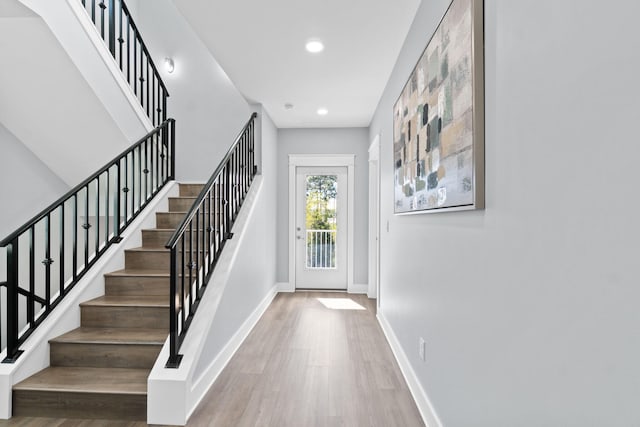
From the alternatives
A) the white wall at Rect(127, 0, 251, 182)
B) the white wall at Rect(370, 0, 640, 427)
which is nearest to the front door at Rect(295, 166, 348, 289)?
the white wall at Rect(127, 0, 251, 182)

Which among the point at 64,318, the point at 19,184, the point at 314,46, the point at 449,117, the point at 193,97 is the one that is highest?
the point at 193,97

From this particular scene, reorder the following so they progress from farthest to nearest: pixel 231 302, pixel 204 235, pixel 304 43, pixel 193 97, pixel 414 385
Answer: pixel 193 97
pixel 231 302
pixel 304 43
pixel 204 235
pixel 414 385

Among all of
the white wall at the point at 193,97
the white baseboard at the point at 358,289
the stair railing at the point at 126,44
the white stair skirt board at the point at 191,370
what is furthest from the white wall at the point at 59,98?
the white baseboard at the point at 358,289

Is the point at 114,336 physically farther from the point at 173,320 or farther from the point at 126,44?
the point at 126,44

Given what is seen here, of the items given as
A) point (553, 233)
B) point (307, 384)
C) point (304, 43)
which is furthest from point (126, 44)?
point (553, 233)

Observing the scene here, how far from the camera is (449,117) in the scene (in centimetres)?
161

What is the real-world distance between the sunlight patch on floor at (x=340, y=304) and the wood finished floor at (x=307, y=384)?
74 centimetres

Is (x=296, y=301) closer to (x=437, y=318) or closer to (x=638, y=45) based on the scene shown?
(x=437, y=318)

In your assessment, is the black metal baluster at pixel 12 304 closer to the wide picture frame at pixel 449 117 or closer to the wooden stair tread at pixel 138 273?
the wooden stair tread at pixel 138 273

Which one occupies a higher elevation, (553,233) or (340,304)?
(553,233)

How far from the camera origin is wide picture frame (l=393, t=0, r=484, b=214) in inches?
52.4

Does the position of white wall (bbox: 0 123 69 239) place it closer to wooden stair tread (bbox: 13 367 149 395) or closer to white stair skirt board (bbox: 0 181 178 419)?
white stair skirt board (bbox: 0 181 178 419)

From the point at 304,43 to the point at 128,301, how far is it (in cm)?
246

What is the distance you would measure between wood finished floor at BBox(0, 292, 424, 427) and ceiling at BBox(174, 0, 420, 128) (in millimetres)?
2552
